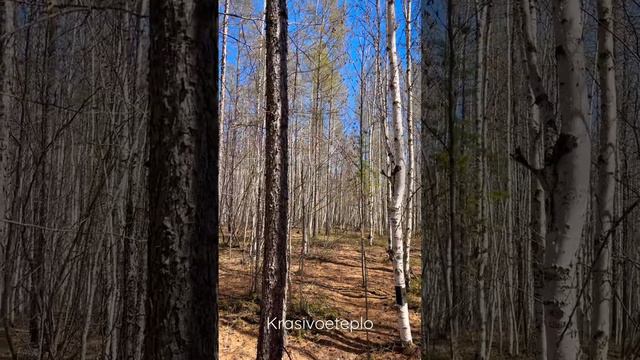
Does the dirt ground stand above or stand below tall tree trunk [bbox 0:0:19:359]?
below

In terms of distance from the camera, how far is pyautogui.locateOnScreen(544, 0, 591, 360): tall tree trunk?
1.27 meters

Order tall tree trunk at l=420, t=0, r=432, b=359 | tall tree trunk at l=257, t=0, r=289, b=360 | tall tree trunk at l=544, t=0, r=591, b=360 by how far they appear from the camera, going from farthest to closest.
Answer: tall tree trunk at l=257, t=0, r=289, b=360
tall tree trunk at l=420, t=0, r=432, b=359
tall tree trunk at l=544, t=0, r=591, b=360

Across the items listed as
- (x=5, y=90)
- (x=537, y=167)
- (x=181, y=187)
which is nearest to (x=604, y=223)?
(x=537, y=167)

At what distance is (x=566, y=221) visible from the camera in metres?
1.27

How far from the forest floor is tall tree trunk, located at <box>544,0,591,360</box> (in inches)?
187

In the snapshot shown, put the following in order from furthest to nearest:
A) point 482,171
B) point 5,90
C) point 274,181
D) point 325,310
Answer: point 325,310 → point 274,181 → point 5,90 → point 482,171

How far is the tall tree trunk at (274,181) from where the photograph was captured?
4.57 metres

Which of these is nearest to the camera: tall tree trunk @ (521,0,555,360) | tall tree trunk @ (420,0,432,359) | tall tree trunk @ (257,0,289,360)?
tall tree trunk @ (521,0,555,360)

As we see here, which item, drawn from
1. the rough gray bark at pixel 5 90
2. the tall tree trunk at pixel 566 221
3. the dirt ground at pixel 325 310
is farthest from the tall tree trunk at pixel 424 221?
the rough gray bark at pixel 5 90

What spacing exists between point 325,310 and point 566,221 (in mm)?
6533

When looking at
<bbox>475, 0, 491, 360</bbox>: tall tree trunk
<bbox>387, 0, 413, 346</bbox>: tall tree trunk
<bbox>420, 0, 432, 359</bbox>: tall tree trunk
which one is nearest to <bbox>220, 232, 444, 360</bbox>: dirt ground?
<bbox>387, 0, 413, 346</bbox>: tall tree trunk

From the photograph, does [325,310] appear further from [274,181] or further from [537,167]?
[537,167]

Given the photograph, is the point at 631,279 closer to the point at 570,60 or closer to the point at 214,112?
the point at 570,60

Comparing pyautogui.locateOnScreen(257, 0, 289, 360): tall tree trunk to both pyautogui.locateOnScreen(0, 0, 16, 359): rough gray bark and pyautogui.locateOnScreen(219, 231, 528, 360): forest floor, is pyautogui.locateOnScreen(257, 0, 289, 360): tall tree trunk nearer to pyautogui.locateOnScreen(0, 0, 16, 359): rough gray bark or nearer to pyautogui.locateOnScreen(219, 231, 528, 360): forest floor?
pyautogui.locateOnScreen(219, 231, 528, 360): forest floor
